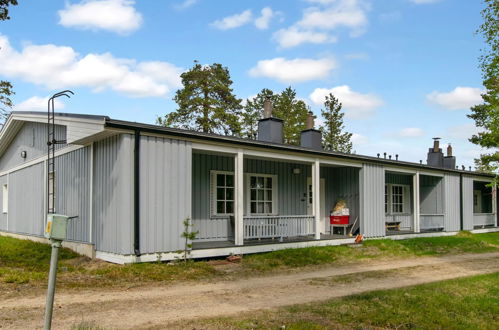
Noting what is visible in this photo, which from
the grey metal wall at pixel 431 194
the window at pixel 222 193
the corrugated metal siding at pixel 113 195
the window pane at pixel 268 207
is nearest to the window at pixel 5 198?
the corrugated metal siding at pixel 113 195

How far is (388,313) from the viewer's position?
251 inches

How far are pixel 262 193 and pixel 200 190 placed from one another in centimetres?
256

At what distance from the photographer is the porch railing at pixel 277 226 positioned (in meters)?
12.5

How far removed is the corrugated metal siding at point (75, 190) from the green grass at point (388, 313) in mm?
6684

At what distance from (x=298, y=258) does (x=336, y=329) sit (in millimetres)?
6287

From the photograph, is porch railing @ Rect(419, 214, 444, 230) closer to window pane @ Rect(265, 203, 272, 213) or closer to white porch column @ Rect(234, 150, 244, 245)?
window pane @ Rect(265, 203, 272, 213)

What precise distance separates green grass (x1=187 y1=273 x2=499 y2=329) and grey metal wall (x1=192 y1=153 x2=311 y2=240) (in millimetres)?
6041

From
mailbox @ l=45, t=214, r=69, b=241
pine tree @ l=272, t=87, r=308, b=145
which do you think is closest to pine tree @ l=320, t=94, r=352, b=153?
pine tree @ l=272, t=87, r=308, b=145

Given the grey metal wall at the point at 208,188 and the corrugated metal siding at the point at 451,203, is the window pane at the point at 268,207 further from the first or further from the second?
the corrugated metal siding at the point at 451,203

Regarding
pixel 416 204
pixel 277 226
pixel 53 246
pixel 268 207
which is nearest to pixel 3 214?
pixel 268 207

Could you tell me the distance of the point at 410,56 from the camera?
46.8 feet

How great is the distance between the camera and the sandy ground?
19.2 feet

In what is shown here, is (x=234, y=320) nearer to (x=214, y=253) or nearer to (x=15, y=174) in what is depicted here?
(x=214, y=253)

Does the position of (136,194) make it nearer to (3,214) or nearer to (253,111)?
(3,214)
